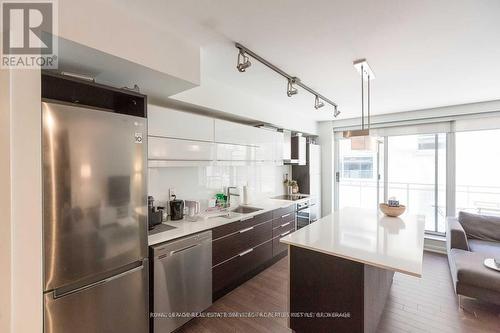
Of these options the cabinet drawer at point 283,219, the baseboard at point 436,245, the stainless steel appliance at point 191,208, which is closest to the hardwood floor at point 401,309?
the cabinet drawer at point 283,219

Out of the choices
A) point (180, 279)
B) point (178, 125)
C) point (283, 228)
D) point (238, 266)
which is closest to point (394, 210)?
point (283, 228)

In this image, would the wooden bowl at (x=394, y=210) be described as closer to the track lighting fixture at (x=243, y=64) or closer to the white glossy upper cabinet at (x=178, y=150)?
the white glossy upper cabinet at (x=178, y=150)

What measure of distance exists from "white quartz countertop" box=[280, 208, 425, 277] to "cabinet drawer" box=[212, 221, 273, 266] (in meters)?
0.80

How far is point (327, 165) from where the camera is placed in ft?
17.2

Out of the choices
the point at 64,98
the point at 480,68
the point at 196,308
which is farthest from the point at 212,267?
the point at 480,68

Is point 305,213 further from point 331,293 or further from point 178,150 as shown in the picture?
point 178,150

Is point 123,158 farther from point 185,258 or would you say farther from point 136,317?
point 136,317

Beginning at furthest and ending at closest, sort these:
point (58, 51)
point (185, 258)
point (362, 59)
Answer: point (362, 59) < point (185, 258) < point (58, 51)

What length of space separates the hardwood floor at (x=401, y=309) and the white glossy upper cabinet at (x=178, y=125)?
183cm

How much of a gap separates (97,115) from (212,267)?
172 centimetres

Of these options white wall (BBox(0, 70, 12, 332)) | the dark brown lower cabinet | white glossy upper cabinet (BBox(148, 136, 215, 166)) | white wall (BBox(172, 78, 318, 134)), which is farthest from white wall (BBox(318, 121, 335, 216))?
white wall (BBox(0, 70, 12, 332))

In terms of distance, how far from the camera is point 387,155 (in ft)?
15.4

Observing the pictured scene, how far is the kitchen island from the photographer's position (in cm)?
162

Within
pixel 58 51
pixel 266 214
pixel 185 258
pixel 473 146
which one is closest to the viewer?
pixel 58 51
